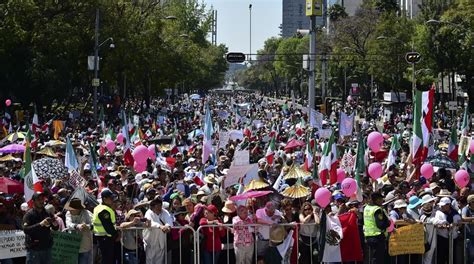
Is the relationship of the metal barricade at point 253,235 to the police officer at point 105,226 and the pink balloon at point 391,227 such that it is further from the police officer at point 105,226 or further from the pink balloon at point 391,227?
the police officer at point 105,226

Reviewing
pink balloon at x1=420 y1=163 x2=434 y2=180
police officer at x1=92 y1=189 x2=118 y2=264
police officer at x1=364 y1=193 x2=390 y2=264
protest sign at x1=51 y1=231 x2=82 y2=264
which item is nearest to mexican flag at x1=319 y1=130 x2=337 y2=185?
pink balloon at x1=420 y1=163 x2=434 y2=180

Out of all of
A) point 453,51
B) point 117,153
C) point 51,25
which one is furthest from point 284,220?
point 453,51

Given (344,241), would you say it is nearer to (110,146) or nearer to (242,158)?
(242,158)

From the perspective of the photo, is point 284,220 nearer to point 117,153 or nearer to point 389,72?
point 117,153

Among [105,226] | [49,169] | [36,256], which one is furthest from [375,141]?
[36,256]

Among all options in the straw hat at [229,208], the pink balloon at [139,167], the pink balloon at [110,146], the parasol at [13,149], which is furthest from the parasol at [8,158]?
the straw hat at [229,208]

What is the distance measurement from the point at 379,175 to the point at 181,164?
469 centimetres

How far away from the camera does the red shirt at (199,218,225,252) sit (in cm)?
1248

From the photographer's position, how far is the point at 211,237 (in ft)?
41.0

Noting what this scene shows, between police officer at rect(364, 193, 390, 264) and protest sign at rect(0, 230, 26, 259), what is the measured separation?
4530mm

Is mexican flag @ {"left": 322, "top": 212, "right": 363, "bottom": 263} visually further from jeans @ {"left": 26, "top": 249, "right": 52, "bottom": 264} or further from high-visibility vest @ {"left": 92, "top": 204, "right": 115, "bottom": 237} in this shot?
jeans @ {"left": 26, "top": 249, "right": 52, "bottom": 264}

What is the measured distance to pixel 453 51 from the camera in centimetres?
5800

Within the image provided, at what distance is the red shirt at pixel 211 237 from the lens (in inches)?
492

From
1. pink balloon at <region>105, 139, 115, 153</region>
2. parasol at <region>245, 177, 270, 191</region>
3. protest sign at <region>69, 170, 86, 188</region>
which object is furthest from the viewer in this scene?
pink balloon at <region>105, 139, 115, 153</region>
